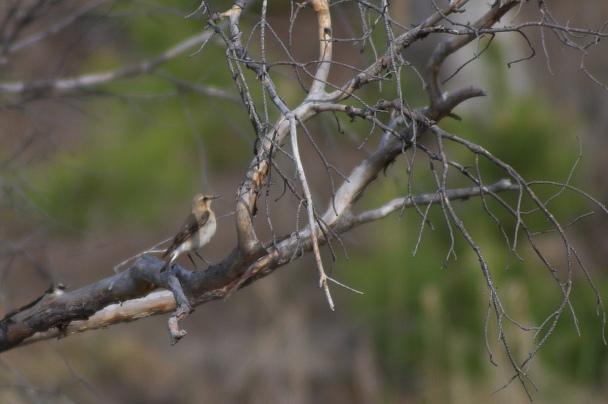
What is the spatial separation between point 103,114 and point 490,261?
5.09 metres

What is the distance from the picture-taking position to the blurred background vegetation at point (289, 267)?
5387 millimetres

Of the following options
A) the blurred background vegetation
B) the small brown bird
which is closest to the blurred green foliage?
the blurred background vegetation

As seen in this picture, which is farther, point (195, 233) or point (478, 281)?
point (478, 281)

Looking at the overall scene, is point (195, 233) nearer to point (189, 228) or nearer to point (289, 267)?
point (189, 228)

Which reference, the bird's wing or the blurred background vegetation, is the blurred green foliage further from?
the bird's wing

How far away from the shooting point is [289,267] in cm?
898

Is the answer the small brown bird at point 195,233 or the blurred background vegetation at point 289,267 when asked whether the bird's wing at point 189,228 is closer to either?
the small brown bird at point 195,233

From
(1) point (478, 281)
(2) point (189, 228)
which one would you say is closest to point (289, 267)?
(1) point (478, 281)

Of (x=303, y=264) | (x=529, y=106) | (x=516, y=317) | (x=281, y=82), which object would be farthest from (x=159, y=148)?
(x=516, y=317)

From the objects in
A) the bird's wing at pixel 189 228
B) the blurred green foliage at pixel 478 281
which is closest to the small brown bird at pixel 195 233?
the bird's wing at pixel 189 228

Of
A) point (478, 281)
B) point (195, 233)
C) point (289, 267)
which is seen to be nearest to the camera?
point (195, 233)

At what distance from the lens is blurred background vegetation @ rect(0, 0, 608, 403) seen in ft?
17.7

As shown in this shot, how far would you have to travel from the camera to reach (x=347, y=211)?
9.29ft

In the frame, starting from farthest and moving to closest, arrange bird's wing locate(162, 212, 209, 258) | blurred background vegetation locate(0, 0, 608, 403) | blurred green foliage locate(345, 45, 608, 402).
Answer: blurred green foliage locate(345, 45, 608, 402) < blurred background vegetation locate(0, 0, 608, 403) < bird's wing locate(162, 212, 209, 258)
